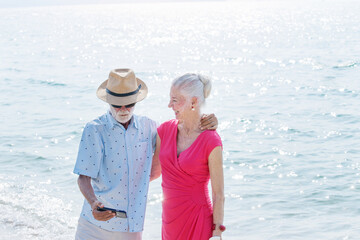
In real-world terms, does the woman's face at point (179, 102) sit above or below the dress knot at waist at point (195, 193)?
above

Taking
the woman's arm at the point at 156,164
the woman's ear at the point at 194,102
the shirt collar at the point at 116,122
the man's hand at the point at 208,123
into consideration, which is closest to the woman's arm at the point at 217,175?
the man's hand at the point at 208,123

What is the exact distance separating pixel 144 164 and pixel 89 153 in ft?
1.27

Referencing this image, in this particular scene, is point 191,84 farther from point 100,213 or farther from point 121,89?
point 100,213

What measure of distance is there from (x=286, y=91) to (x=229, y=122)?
556 cm

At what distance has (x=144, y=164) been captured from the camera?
389cm

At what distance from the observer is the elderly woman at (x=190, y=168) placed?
359 centimetres

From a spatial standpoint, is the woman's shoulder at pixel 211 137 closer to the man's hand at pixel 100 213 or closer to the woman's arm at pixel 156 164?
the woman's arm at pixel 156 164

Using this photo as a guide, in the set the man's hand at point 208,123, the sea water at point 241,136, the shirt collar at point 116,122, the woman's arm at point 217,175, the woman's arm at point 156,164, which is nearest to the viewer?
the woman's arm at point 217,175

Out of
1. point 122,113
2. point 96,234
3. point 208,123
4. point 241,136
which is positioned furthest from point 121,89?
point 241,136

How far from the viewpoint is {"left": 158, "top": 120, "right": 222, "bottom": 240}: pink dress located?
3.62 meters

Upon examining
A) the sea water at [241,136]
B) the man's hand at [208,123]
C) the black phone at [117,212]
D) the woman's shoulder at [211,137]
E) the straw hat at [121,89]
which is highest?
the straw hat at [121,89]

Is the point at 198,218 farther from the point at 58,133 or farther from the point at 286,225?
the point at 58,133

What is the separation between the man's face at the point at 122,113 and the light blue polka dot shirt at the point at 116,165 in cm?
4

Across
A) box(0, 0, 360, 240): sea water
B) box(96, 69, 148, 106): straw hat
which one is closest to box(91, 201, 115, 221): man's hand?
box(96, 69, 148, 106): straw hat
